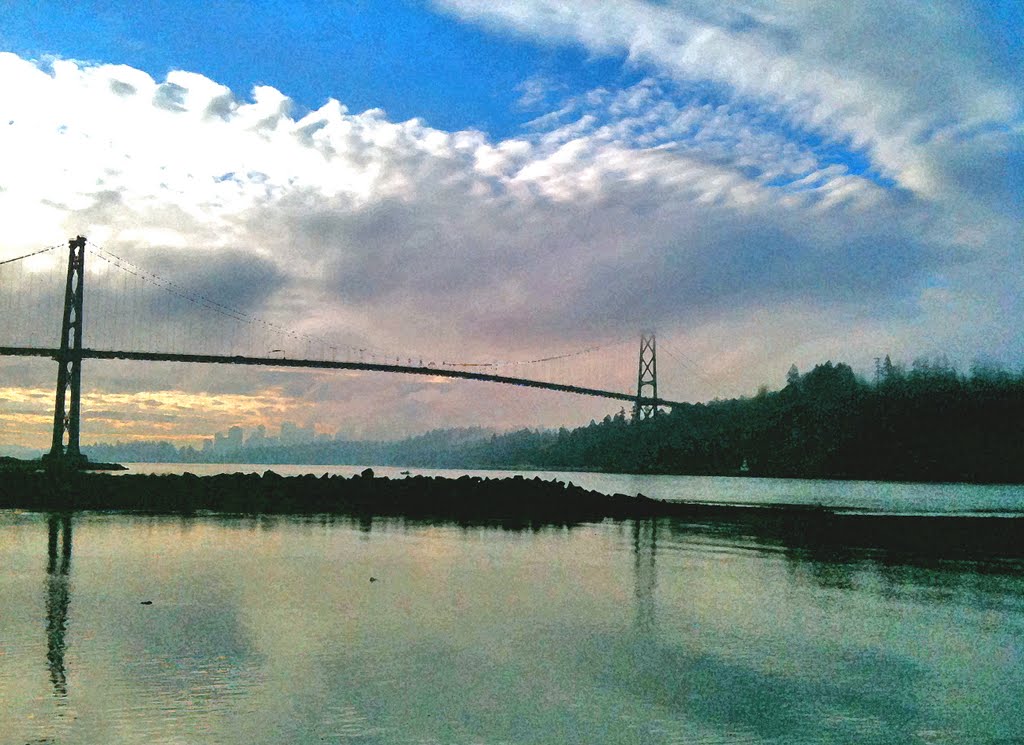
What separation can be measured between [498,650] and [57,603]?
5.41 m

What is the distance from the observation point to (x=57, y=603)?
1023 centimetres

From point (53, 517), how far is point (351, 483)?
34.5 feet

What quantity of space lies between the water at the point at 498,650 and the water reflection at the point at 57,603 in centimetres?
5

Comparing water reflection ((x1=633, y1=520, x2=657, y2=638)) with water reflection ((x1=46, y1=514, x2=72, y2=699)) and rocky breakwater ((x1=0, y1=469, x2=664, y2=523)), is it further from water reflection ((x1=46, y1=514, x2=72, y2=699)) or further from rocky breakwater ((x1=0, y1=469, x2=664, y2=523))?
rocky breakwater ((x1=0, y1=469, x2=664, y2=523))

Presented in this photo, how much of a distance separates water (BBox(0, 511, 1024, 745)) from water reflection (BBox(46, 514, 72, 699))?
0.05 metres

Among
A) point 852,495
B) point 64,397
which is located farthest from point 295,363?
point 852,495

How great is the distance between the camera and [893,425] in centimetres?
9469

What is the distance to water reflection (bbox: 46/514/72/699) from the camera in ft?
22.7

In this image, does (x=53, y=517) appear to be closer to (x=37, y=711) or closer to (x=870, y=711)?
(x=37, y=711)

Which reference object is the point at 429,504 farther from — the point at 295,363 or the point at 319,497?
the point at 295,363

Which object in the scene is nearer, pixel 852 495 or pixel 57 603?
pixel 57 603

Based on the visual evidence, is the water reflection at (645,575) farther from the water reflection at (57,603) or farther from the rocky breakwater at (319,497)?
the rocky breakwater at (319,497)

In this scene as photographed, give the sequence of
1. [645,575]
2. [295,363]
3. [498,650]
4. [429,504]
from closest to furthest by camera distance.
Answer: [498,650] < [645,575] < [429,504] < [295,363]

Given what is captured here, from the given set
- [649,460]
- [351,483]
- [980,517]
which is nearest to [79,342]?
[351,483]
